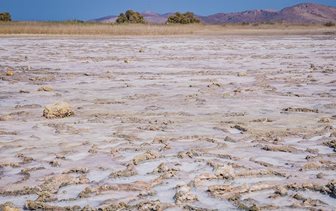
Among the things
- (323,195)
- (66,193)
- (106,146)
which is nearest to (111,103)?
(106,146)

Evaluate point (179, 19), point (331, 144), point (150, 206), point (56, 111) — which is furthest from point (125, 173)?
point (179, 19)

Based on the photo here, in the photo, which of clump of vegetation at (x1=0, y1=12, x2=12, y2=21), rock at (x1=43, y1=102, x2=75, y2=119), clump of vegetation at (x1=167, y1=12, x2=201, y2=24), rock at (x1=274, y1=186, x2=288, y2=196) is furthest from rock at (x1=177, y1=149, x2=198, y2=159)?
clump of vegetation at (x1=167, y1=12, x2=201, y2=24)

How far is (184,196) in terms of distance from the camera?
3152mm

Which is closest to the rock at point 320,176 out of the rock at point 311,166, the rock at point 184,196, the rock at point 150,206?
the rock at point 311,166

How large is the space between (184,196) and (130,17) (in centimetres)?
5887

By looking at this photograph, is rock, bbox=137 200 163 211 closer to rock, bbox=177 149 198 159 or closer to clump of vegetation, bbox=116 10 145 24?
rock, bbox=177 149 198 159

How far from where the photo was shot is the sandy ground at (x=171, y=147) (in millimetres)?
3234

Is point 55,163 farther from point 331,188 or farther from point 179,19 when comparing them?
point 179,19

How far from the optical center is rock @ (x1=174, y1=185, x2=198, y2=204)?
3.12 meters

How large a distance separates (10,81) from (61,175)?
6.76 m

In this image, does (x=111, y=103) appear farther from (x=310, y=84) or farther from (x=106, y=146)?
(x=310, y=84)

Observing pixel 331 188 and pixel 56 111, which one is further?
pixel 56 111

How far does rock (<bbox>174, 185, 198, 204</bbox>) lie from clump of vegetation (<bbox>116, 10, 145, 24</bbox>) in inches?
2277

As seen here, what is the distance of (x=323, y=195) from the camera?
3213mm
